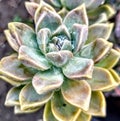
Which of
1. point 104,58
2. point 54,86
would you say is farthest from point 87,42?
point 54,86

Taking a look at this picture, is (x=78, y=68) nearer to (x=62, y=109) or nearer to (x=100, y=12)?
(x=62, y=109)

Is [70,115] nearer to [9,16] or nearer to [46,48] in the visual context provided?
[46,48]

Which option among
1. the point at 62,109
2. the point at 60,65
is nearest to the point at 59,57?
the point at 60,65

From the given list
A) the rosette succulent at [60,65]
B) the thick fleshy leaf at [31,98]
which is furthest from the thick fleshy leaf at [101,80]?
the thick fleshy leaf at [31,98]

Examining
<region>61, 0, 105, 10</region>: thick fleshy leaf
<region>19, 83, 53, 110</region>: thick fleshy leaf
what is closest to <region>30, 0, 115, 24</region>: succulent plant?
<region>61, 0, 105, 10</region>: thick fleshy leaf

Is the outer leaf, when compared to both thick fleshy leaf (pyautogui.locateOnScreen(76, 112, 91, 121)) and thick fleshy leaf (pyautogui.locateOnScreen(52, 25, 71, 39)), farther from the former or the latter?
thick fleshy leaf (pyautogui.locateOnScreen(76, 112, 91, 121))
